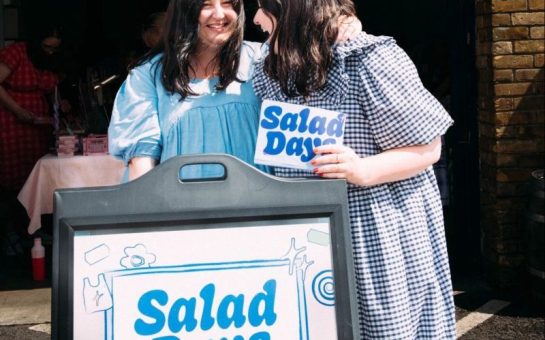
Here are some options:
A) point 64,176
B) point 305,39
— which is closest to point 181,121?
point 305,39

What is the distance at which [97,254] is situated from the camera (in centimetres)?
173

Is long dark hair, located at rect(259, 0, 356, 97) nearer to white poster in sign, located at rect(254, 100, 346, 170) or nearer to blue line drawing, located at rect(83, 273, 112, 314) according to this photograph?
white poster in sign, located at rect(254, 100, 346, 170)

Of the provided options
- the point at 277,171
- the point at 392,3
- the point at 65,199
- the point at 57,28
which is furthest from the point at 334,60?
the point at 392,3

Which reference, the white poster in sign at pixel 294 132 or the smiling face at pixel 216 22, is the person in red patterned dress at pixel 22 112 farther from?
the white poster in sign at pixel 294 132

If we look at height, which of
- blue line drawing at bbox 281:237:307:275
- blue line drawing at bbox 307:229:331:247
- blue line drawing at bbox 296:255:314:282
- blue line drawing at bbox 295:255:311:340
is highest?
blue line drawing at bbox 307:229:331:247

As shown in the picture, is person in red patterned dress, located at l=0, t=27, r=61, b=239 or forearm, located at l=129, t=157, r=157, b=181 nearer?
forearm, located at l=129, t=157, r=157, b=181

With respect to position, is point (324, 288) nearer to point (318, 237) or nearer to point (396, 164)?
point (318, 237)

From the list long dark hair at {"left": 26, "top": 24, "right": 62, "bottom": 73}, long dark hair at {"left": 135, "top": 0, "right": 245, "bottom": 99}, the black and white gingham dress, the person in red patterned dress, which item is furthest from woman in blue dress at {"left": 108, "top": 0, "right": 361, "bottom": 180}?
long dark hair at {"left": 26, "top": 24, "right": 62, "bottom": 73}

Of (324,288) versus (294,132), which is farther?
(294,132)

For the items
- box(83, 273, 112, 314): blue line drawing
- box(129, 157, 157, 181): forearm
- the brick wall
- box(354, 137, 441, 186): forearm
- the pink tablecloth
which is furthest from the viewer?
the pink tablecloth

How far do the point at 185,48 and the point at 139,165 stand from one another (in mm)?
368

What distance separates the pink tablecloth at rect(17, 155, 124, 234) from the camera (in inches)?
237

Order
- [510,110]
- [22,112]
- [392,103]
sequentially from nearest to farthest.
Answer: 1. [392,103]
2. [510,110]
3. [22,112]

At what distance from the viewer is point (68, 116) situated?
651 centimetres
